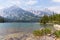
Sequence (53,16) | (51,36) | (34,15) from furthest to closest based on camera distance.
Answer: (53,16), (34,15), (51,36)

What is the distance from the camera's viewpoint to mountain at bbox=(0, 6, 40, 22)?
529 cm

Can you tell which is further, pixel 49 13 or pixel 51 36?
pixel 49 13

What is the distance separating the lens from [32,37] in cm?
549

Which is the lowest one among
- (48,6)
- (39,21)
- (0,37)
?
(0,37)

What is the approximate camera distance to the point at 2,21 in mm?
5586

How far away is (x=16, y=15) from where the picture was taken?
550cm

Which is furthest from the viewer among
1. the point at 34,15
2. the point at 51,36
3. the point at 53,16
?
the point at 53,16

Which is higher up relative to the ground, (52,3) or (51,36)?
(52,3)

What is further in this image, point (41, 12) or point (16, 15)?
point (16, 15)

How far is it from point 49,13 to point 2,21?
57.4 inches

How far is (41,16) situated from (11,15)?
89 centimetres

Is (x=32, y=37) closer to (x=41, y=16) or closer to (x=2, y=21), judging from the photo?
(x=41, y=16)

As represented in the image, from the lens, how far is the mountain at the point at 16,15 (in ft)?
17.4

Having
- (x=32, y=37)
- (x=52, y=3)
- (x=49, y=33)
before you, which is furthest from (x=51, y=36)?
(x=52, y=3)
